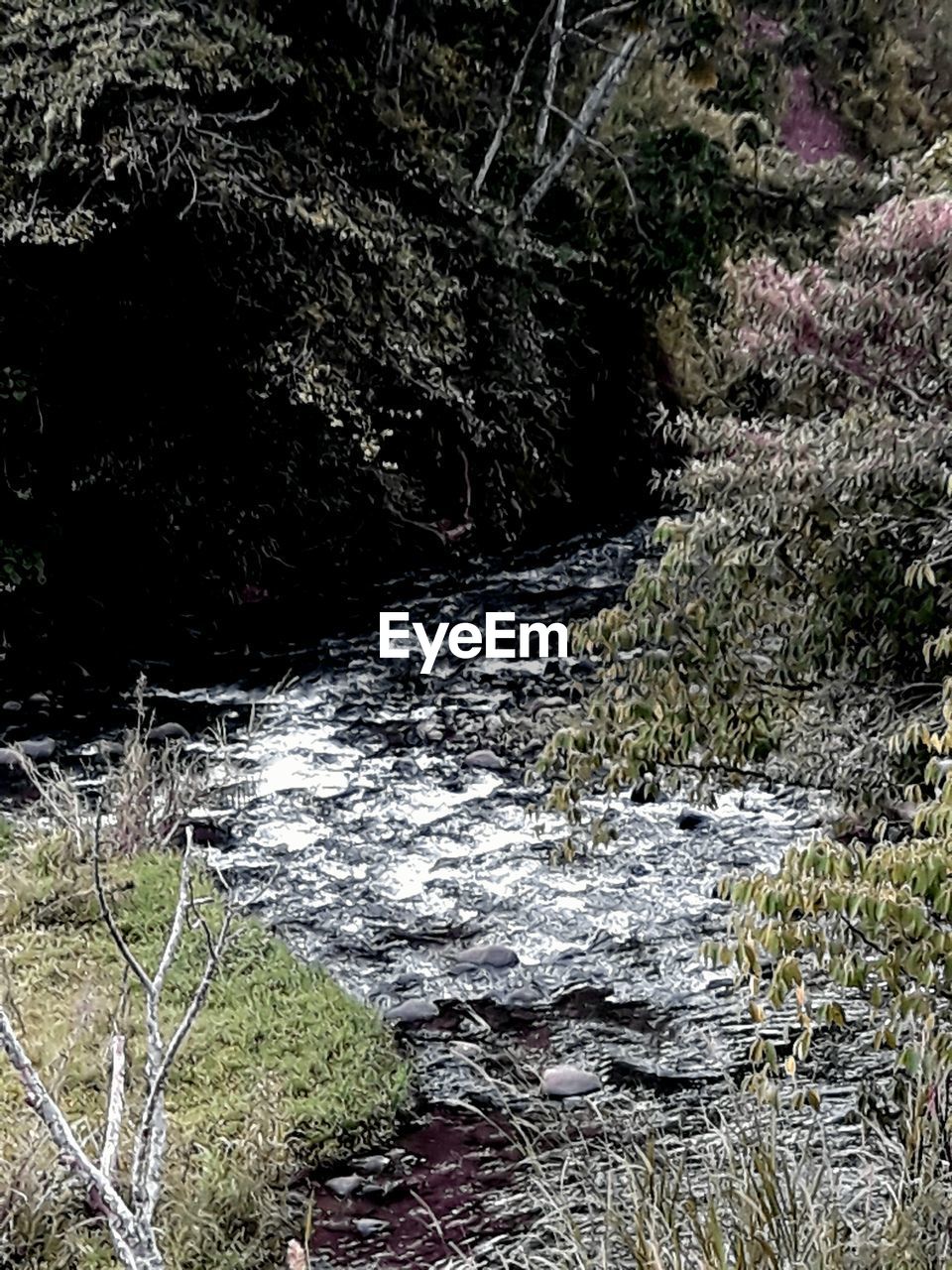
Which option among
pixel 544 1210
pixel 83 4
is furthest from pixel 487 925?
pixel 83 4

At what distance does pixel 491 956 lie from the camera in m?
5.44

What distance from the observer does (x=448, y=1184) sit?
412 cm

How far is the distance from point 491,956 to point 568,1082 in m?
0.94

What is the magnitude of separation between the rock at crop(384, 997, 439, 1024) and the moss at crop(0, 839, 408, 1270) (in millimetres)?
143

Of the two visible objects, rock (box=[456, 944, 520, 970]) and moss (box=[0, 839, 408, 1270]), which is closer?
moss (box=[0, 839, 408, 1270])

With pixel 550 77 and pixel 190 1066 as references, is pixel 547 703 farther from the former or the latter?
pixel 550 77

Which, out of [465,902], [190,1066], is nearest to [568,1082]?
[190,1066]

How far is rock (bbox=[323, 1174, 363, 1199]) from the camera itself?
162 inches

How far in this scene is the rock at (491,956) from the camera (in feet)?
17.8

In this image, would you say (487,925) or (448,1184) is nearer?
(448,1184)

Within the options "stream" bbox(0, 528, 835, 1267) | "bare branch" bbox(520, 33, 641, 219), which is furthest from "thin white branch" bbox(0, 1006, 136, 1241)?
"bare branch" bbox(520, 33, 641, 219)

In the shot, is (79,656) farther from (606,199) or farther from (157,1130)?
(157,1130)

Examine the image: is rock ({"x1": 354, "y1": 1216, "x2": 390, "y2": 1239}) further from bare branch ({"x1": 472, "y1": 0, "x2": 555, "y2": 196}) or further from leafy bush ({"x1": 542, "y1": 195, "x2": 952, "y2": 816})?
bare branch ({"x1": 472, "y1": 0, "x2": 555, "y2": 196})

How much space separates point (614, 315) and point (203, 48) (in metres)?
5.60
